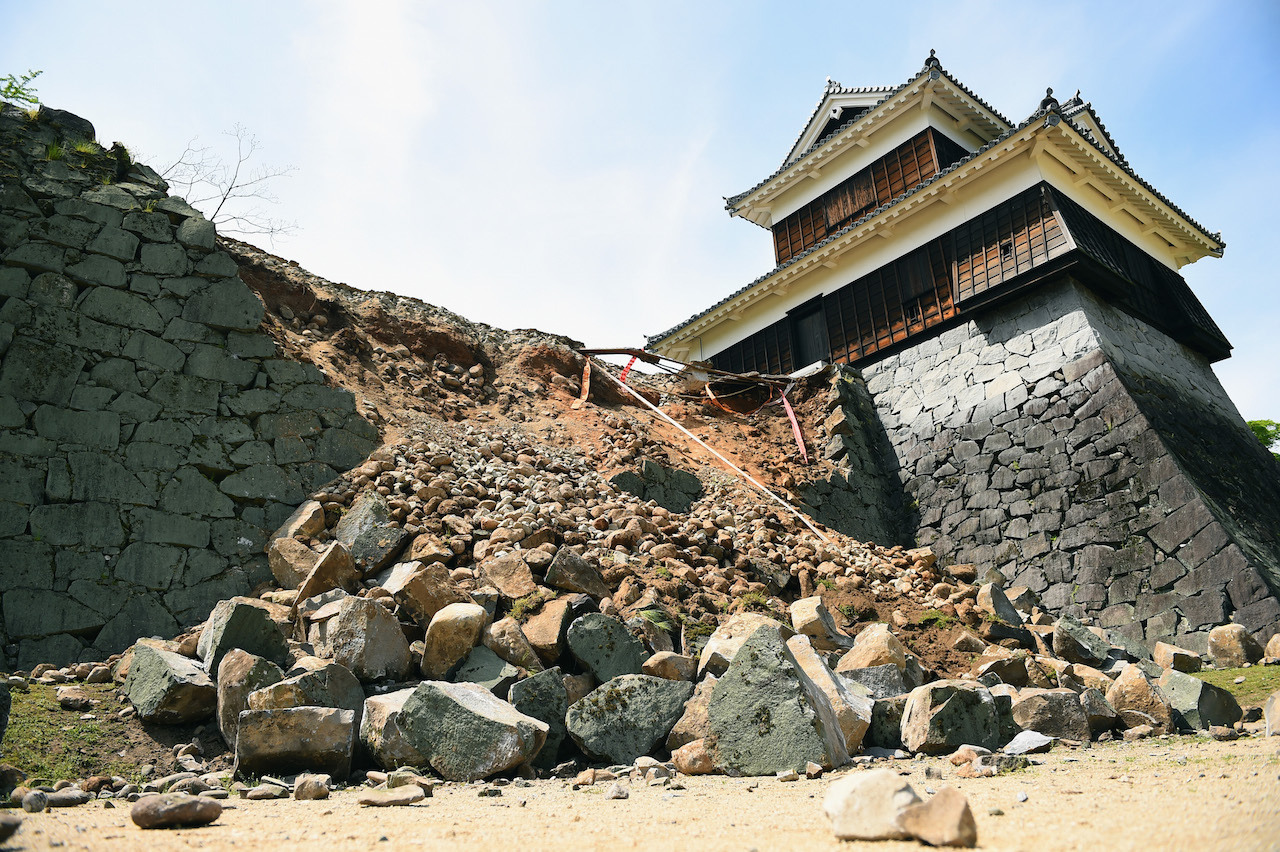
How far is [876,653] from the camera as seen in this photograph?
17.5 feet

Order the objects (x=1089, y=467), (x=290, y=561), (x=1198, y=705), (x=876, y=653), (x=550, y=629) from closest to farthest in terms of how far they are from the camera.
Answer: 1. (x=550, y=629)
2. (x=1198, y=705)
3. (x=876, y=653)
4. (x=290, y=561)
5. (x=1089, y=467)

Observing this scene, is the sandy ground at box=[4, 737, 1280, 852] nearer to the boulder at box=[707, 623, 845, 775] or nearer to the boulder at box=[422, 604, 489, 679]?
the boulder at box=[707, 623, 845, 775]

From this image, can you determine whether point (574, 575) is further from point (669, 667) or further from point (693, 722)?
point (693, 722)

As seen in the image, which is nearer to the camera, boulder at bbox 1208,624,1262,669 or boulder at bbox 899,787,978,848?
boulder at bbox 899,787,978,848

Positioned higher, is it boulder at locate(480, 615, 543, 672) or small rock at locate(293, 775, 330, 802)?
boulder at locate(480, 615, 543, 672)

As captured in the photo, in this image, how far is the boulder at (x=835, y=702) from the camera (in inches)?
157

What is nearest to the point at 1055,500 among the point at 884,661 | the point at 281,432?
the point at 884,661

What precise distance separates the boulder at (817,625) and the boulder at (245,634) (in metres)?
3.88

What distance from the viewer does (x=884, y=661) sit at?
17.3 ft

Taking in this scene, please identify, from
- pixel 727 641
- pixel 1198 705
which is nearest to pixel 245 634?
pixel 727 641

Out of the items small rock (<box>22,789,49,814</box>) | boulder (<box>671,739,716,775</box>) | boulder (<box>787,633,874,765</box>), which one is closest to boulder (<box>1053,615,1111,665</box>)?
boulder (<box>787,633,874,765</box>)

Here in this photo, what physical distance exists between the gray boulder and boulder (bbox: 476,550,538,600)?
1840mm

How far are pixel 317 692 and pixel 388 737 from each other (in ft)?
1.66

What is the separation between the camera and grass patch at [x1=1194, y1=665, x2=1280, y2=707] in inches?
248
